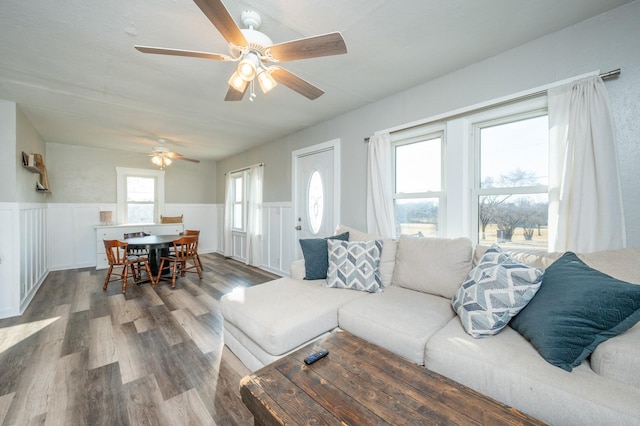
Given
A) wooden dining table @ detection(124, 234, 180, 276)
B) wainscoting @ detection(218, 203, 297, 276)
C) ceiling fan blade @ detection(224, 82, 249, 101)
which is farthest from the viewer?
wainscoting @ detection(218, 203, 297, 276)

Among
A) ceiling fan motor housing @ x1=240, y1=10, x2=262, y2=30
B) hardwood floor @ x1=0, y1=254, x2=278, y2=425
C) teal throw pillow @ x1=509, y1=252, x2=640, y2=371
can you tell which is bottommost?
hardwood floor @ x1=0, y1=254, x2=278, y2=425

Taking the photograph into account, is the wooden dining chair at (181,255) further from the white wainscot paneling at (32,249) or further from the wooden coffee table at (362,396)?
the wooden coffee table at (362,396)

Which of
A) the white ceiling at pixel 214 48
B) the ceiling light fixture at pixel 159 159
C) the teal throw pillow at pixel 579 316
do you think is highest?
the white ceiling at pixel 214 48

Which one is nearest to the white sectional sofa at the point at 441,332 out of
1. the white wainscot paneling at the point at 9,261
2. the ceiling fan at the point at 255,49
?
the ceiling fan at the point at 255,49

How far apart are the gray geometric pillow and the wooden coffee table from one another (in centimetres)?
50

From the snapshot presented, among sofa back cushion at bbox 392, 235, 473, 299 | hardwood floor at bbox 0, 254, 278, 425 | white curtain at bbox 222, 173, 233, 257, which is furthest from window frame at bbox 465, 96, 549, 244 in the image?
white curtain at bbox 222, 173, 233, 257

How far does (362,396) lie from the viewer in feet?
3.28

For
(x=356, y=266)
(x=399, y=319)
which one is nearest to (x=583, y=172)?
(x=399, y=319)

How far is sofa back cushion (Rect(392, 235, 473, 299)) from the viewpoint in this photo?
1.97 m

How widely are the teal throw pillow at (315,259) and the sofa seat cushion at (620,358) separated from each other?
72.4 inches

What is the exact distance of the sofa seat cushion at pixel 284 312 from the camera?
1626mm

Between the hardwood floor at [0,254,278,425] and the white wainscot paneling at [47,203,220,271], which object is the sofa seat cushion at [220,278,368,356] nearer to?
the hardwood floor at [0,254,278,425]

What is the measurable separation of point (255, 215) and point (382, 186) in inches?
117

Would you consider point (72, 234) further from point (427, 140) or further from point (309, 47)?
point (427, 140)
